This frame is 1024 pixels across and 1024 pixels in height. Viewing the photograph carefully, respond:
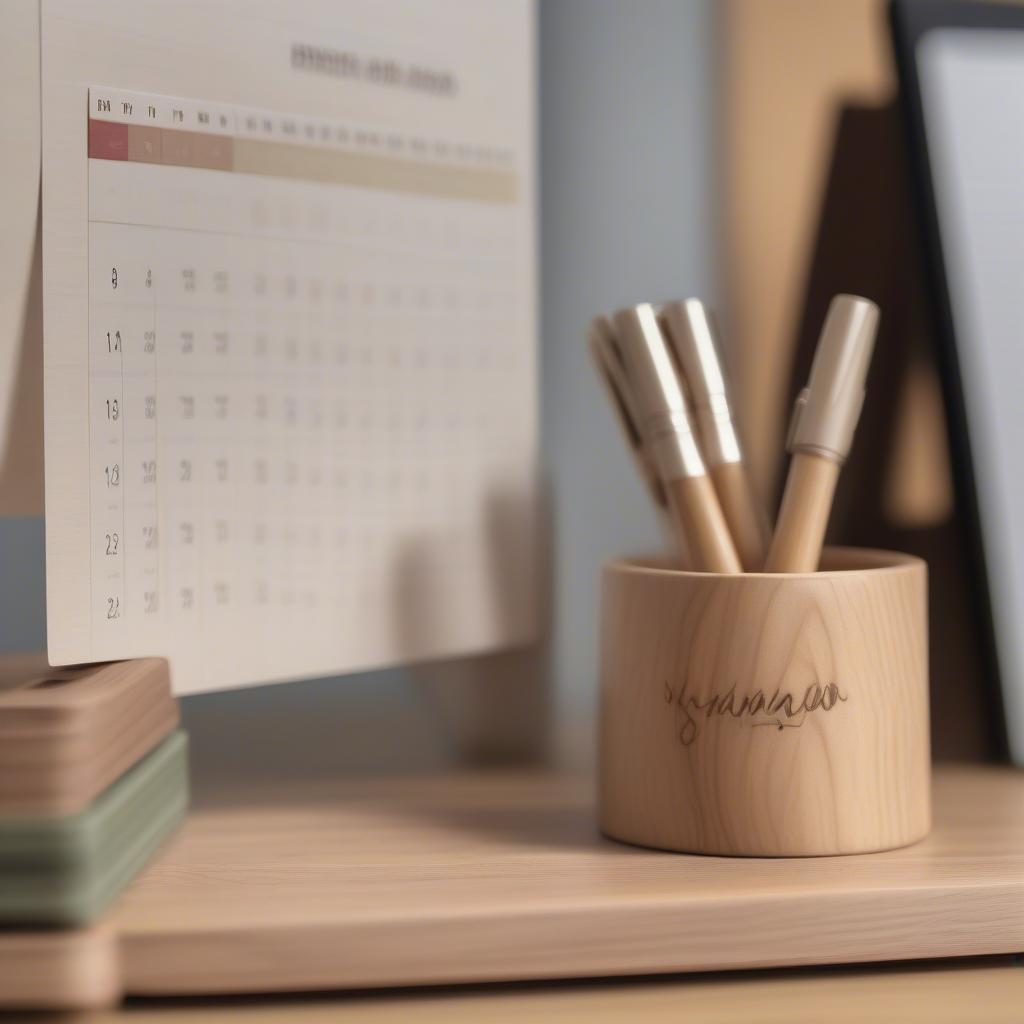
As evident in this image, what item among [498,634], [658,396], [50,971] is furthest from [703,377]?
[50,971]

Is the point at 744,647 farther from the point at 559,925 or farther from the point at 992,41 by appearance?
the point at 992,41

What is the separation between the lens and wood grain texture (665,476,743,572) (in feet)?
1.32

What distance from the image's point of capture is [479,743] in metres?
0.52

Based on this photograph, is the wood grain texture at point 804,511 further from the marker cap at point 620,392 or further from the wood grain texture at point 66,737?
the wood grain texture at point 66,737

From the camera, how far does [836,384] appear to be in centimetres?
39

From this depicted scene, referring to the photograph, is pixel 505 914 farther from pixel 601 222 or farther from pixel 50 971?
pixel 601 222

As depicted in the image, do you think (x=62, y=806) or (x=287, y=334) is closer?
(x=62, y=806)

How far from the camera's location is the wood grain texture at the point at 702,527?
1.32 ft

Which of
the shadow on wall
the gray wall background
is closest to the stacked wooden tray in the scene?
the shadow on wall

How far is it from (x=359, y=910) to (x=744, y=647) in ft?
0.43

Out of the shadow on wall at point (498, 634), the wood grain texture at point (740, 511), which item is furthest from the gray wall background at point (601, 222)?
the wood grain texture at point (740, 511)

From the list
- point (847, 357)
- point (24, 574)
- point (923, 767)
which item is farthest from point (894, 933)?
point (24, 574)

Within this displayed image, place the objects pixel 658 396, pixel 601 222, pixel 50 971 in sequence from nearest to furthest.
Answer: pixel 50 971 → pixel 658 396 → pixel 601 222

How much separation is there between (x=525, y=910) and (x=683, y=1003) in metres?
0.05
